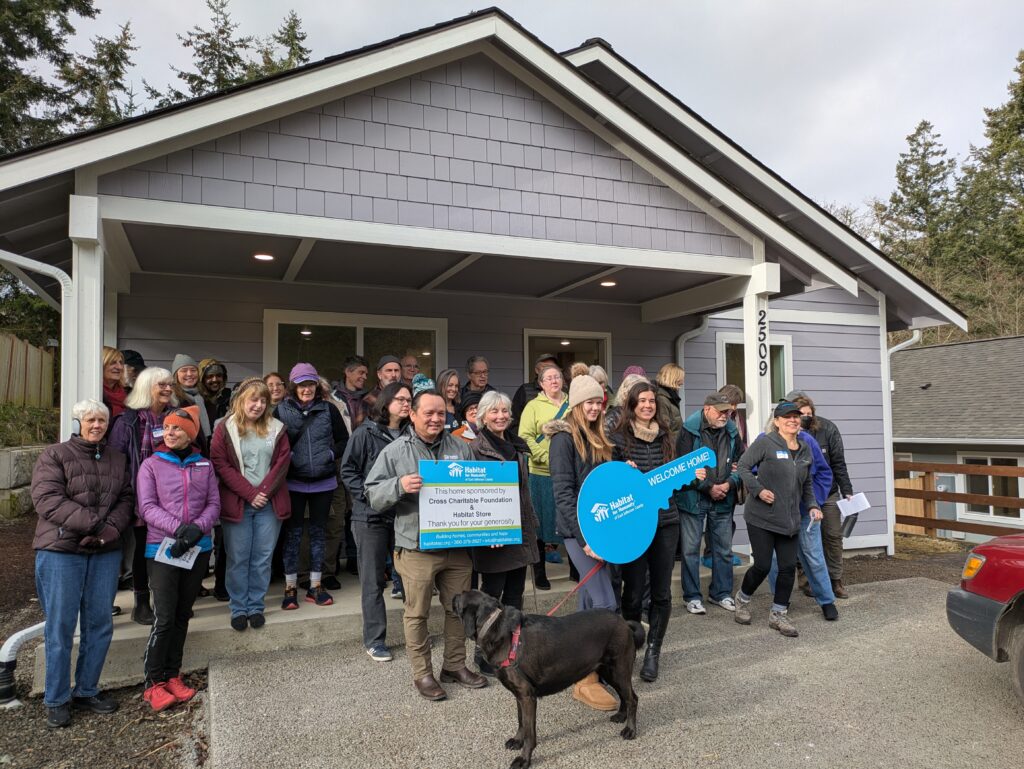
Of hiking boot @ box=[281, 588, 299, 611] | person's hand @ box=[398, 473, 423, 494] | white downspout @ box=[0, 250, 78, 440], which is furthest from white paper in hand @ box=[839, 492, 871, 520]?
white downspout @ box=[0, 250, 78, 440]

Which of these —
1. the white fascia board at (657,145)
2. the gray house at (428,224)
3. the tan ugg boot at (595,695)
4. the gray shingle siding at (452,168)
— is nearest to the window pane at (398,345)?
the gray house at (428,224)

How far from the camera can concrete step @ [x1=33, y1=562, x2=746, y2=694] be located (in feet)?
13.6

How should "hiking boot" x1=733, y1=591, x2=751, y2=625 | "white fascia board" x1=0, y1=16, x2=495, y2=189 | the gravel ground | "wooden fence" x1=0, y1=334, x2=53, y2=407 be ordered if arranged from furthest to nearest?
1. "wooden fence" x1=0, y1=334, x2=53, y2=407
2. "hiking boot" x1=733, y1=591, x2=751, y2=625
3. "white fascia board" x1=0, y1=16, x2=495, y2=189
4. the gravel ground

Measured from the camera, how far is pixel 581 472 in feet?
12.6

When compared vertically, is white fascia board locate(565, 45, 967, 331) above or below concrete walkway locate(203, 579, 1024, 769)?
above

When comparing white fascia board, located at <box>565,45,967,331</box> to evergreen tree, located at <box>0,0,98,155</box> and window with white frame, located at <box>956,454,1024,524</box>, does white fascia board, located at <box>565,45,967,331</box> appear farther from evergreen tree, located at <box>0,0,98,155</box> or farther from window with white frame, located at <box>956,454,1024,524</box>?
evergreen tree, located at <box>0,0,98,155</box>

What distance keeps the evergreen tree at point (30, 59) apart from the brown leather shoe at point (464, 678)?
20.9 m

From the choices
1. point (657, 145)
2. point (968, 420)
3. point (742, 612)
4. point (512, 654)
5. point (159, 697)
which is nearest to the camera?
point (512, 654)

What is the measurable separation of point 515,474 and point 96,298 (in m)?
3.17

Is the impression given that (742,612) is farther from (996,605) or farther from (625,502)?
(625,502)

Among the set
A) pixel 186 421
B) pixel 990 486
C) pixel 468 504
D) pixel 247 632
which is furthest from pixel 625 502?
pixel 990 486

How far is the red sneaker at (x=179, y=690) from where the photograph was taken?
3838mm

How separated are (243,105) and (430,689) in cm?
420

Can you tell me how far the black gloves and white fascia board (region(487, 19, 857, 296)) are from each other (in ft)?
14.8
